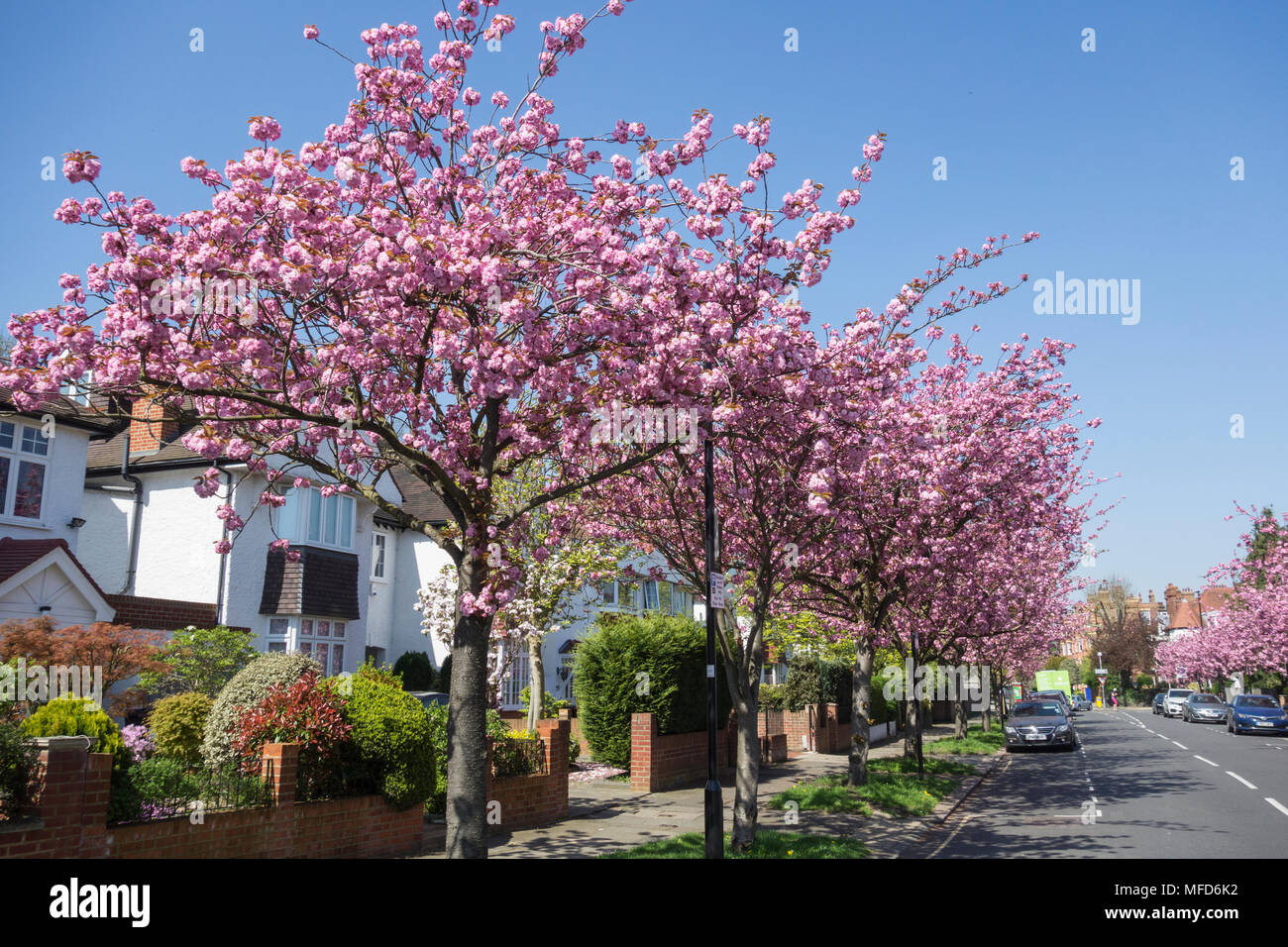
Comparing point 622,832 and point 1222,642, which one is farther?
point 1222,642

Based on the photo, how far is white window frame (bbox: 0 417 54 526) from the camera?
1972cm

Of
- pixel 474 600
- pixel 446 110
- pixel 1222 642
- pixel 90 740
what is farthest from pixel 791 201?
pixel 1222 642

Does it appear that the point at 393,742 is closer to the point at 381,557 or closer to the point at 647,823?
the point at 647,823

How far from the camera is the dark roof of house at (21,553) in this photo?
1741 cm

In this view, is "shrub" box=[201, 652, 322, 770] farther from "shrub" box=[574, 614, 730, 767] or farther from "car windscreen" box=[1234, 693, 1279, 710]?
"car windscreen" box=[1234, 693, 1279, 710]

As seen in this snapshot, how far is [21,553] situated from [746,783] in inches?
596

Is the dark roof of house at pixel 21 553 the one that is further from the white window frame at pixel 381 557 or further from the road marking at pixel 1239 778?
the road marking at pixel 1239 778

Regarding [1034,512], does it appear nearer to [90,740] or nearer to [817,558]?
[817,558]

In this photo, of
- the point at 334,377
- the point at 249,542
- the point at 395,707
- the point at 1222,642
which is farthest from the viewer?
the point at 1222,642

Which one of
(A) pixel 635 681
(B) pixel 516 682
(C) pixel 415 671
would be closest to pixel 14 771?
(A) pixel 635 681

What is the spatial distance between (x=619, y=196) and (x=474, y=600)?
460 cm

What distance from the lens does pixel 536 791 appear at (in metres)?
14.6

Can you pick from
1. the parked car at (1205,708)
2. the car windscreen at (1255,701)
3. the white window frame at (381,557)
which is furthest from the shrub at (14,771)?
the parked car at (1205,708)

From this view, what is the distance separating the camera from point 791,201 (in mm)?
10562
